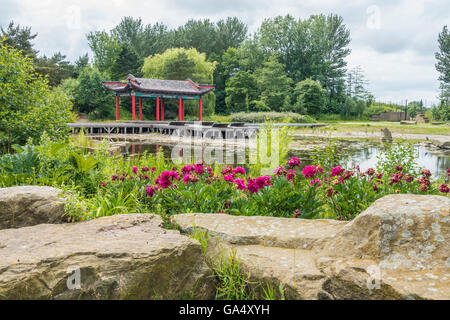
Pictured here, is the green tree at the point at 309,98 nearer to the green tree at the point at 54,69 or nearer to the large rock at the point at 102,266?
the green tree at the point at 54,69

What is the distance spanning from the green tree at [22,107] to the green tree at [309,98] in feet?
100

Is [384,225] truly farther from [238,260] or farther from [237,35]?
[237,35]

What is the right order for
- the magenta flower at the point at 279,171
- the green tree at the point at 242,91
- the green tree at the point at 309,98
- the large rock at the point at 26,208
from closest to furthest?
1. the large rock at the point at 26,208
2. the magenta flower at the point at 279,171
3. the green tree at the point at 309,98
4. the green tree at the point at 242,91

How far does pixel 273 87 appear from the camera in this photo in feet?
118

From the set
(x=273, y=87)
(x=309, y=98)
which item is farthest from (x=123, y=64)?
(x=309, y=98)

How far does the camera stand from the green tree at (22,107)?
226 inches

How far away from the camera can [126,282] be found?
170 cm

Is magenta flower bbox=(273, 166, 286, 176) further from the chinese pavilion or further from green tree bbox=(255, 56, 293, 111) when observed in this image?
green tree bbox=(255, 56, 293, 111)

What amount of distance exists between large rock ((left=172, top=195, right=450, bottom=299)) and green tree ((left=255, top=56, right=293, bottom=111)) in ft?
111

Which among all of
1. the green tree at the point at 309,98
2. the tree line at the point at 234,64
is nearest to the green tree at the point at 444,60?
the tree line at the point at 234,64

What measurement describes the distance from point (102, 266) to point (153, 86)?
1001 inches

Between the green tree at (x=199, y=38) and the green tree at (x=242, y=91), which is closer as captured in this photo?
the green tree at (x=242, y=91)

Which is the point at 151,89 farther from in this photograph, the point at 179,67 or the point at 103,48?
the point at 103,48
